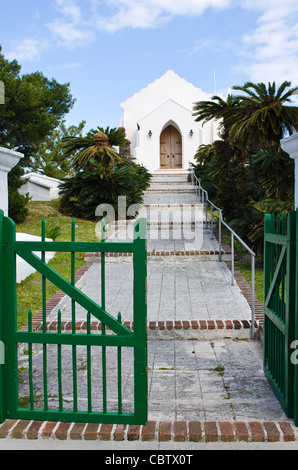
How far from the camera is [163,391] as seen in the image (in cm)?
441

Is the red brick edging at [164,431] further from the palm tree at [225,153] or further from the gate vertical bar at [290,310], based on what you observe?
the palm tree at [225,153]

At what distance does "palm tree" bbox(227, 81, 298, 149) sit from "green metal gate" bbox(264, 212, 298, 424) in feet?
19.2

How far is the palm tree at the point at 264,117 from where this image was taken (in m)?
9.75

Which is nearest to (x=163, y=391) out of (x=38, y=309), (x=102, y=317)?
(x=102, y=317)

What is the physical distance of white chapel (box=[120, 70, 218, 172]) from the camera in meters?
28.8

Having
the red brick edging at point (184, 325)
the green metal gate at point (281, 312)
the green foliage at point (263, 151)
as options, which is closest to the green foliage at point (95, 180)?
the green foliage at point (263, 151)

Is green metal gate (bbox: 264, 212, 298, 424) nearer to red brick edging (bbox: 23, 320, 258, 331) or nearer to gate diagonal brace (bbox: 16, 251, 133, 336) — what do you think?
red brick edging (bbox: 23, 320, 258, 331)

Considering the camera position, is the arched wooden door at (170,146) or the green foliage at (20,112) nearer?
the green foliage at (20,112)

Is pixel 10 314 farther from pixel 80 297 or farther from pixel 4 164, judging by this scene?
pixel 4 164

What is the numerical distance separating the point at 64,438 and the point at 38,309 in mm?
3586

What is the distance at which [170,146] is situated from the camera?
30734 millimetres

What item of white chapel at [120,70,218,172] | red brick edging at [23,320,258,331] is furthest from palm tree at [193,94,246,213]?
white chapel at [120,70,218,172]

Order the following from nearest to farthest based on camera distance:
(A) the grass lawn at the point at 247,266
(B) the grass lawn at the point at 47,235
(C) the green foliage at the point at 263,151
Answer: (B) the grass lawn at the point at 47,235 → (A) the grass lawn at the point at 247,266 → (C) the green foliage at the point at 263,151
